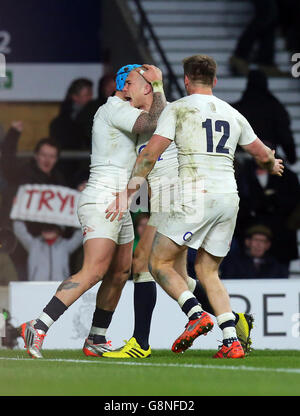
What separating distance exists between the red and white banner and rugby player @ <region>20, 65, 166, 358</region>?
4.18m

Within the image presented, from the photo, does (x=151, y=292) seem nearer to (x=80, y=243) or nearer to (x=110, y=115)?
(x=110, y=115)

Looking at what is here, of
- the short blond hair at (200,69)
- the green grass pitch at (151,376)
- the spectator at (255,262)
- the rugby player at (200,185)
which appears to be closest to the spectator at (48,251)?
the spectator at (255,262)

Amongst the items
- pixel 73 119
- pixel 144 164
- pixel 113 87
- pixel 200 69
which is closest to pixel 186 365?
pixel 144 164

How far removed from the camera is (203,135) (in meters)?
8.02

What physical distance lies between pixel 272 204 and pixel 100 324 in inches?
176

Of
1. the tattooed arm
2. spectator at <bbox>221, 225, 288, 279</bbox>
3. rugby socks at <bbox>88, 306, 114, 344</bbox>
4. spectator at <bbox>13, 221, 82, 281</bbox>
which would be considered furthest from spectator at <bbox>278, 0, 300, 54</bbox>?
rugby socks at <bbox>88, 306, 114, 344</bbox>

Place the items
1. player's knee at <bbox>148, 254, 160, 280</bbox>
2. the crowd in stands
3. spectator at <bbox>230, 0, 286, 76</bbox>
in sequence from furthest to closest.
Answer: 1. spectator at <bbox>230, 0, 286, 76</bbox>
2. the crowd in stands
3. player's knee at <bbox>148, 254, 160, 280</bbox>

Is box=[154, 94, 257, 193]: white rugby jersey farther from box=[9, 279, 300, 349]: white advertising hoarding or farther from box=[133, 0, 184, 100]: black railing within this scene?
box=[133, 0, 184, 100]: black railing

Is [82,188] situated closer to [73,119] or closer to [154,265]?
[73,119]

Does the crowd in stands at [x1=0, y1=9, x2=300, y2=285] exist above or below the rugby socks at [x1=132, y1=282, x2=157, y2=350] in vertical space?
above

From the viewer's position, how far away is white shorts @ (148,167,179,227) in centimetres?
855

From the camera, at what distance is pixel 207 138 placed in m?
8.03

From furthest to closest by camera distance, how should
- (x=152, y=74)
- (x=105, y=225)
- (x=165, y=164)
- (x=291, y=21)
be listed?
1. (x=291, y=21)
2. (x=165, y=164)
3. (x=152, y=74)
4. (x=105, y=225)
